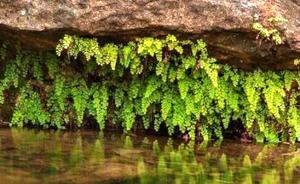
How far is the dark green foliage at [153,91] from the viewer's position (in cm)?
942

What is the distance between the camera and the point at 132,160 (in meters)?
7.28

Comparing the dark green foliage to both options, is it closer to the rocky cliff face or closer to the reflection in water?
the rocky cliff face

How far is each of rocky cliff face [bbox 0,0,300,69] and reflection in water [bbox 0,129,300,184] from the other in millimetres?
1838

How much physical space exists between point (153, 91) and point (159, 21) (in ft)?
4.97

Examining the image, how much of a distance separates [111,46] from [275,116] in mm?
3420

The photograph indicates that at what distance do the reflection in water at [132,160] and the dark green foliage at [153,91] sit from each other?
542 mm

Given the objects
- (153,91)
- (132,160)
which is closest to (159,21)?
(153,91)

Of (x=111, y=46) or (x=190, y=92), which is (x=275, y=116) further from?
(x=111, y=46)

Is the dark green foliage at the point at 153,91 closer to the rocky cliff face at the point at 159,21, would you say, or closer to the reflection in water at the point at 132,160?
the rocky cliff face at the point at 159,21

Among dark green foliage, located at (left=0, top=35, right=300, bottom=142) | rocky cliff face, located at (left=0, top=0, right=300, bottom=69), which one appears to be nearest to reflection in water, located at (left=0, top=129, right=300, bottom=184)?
dark green foliage, located at (left=0, top=35, right=300, bottom=142)

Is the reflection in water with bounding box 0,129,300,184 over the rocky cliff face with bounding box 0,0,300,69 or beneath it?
beneath

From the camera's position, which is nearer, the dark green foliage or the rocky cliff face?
the rocky cliff face

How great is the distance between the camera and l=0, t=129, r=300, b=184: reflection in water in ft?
20.7

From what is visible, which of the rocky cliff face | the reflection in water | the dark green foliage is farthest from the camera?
the dark green foliage
